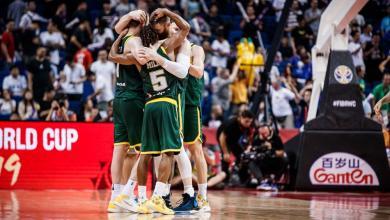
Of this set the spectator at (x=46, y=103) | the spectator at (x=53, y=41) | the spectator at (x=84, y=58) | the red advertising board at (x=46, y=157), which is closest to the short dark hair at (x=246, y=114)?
the red advertising board at (x=46, y=157)

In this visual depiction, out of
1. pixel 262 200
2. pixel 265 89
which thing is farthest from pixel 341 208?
pixel 265 89

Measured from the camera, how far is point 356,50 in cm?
2194

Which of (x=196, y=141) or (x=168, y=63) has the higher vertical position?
(x=168, y=63)

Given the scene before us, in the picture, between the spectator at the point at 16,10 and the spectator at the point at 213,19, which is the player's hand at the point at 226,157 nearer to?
the spectator at the point at 213,19

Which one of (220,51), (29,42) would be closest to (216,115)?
(220,51)

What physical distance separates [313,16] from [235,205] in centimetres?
1320

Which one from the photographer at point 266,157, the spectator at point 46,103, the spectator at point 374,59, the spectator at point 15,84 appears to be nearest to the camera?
the photographer at point 266,157

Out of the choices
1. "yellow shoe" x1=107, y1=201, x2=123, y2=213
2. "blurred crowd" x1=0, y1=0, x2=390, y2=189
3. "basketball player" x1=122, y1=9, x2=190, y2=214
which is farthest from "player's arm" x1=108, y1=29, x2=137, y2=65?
"blurred crowd" x1=0, y1=0, x2=390, y2=189

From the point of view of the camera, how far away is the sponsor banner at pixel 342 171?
1523 centimetres

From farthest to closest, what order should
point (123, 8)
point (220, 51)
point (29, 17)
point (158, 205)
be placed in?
1. point (123, 8)
2. point (29, 17)
3. point (220, 51)
4. point (158, 205)

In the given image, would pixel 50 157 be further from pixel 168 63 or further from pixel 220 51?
pixel 220 51

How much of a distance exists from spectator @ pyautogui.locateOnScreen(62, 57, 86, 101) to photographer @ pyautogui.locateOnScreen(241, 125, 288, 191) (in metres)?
5.94

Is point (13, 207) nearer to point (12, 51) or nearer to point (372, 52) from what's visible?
point (12, 51)

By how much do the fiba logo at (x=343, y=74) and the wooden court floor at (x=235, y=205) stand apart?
207cm
